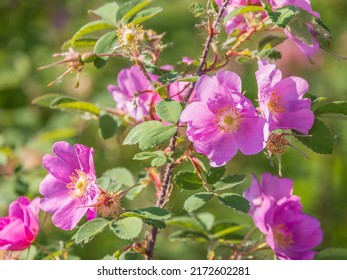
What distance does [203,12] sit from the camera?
57.1 inches

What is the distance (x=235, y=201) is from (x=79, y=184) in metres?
0.31

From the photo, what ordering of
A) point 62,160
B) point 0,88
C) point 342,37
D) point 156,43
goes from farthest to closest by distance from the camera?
point 342,37 → point 0,88 → point 156,43 → point 62,160

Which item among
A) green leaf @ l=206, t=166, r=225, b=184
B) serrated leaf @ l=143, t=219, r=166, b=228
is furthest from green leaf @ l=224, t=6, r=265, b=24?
serrated leaf @ l=143, t=219, r=166, b=228

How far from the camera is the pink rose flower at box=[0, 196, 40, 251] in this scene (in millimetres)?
1542

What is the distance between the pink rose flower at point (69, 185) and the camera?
56.7 inches

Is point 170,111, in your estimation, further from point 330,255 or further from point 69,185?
point 330,255

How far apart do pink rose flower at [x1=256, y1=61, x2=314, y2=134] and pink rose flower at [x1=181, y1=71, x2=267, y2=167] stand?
0.12 feet

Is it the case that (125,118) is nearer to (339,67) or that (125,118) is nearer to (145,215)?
(145,215)

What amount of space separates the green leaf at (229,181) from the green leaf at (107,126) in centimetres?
34

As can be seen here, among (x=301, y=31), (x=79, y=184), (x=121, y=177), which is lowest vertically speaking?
(x=121, y=177)

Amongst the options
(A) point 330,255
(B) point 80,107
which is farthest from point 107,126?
(A) point 330,255

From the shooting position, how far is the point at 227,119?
145 centimetres

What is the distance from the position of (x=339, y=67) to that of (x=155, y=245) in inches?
87.8
